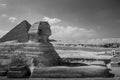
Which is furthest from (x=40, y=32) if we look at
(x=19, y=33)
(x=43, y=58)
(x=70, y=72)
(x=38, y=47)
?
(x=70, y=72)

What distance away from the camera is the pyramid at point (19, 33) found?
15414mm

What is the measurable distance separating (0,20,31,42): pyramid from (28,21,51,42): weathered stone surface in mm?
2667

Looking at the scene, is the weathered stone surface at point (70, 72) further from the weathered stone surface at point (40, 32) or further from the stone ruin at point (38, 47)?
the weathered stone surface at point (40, 32)

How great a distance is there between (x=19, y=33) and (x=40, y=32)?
3453 millimetres

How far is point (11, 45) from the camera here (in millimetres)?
13266

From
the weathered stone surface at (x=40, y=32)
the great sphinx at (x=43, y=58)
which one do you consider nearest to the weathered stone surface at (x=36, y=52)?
the great sphinx at (x=43, y=58)

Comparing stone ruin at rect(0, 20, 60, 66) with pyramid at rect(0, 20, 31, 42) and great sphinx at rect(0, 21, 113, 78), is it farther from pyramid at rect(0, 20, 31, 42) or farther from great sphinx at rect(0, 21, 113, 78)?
pyramid at rect(0, 20, 31, 42)

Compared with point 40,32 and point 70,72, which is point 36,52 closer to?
point 40,32

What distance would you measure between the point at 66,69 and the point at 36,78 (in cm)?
179

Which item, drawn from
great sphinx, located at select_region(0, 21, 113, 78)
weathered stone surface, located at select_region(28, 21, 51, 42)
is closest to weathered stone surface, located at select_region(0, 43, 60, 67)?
great sphinx, located at select_region(0, 21, 113, 78)

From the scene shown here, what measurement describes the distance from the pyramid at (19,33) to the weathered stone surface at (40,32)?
2.67m

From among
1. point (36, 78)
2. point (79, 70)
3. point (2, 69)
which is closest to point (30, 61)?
point (36, 78)

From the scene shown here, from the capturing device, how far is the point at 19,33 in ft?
51.6

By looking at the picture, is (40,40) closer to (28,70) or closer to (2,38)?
(28,70)
